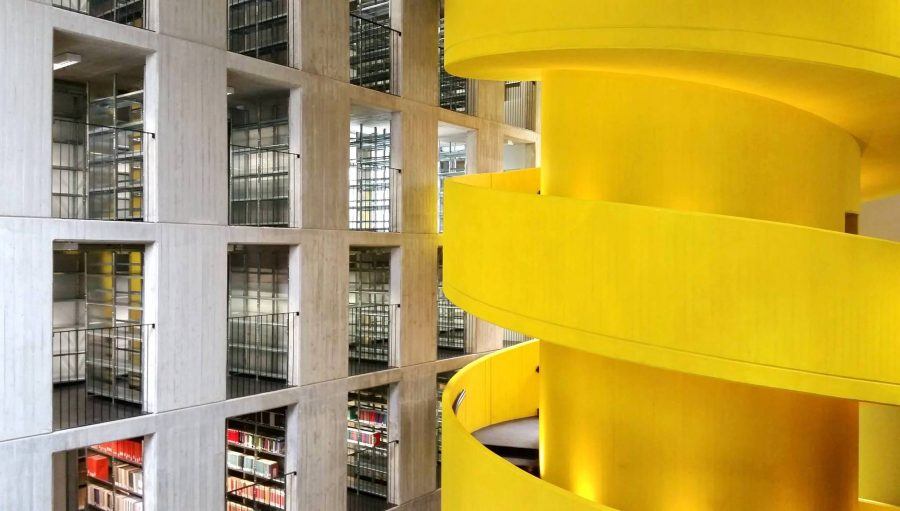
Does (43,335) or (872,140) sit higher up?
(872,140)

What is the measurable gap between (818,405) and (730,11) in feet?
8.06

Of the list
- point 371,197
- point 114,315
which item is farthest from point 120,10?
point 371,197

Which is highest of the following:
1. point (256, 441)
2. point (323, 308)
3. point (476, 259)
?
point (476, 259)

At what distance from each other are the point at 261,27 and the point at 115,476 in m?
4.75

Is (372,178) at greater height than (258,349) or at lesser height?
greater

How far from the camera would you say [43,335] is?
543 cm

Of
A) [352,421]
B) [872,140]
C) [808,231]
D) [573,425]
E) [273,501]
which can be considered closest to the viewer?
[808,231]

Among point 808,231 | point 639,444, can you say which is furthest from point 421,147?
point 808,231

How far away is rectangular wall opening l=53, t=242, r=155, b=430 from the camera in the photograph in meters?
7.38

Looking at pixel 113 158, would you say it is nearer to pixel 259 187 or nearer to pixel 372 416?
pixel 259 187

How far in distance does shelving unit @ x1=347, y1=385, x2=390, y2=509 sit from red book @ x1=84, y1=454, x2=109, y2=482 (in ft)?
8.52

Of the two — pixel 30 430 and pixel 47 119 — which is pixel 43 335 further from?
pixel 47 119

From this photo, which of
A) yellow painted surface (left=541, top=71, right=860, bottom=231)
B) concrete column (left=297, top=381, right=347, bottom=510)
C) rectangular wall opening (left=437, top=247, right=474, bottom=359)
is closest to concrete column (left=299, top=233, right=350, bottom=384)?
concrete column (left=297, top=381, right=347, bottom=510)

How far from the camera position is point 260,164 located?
27.0ft
